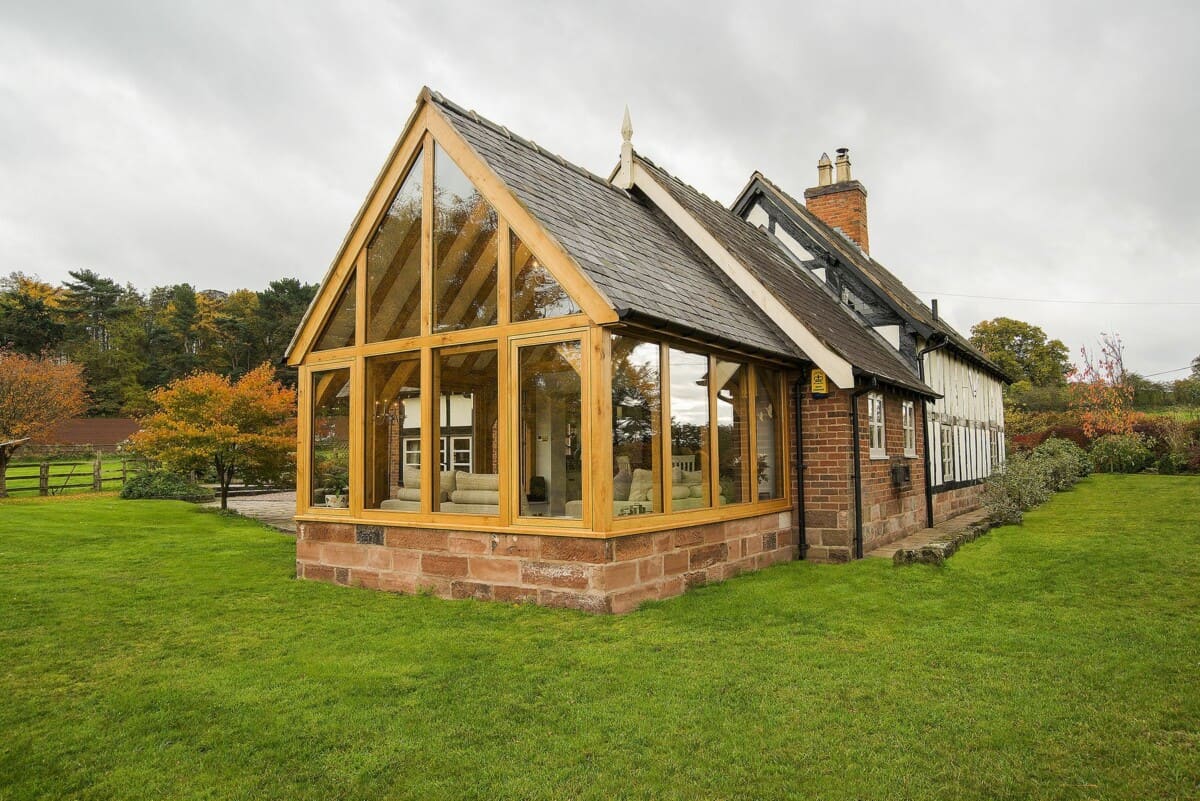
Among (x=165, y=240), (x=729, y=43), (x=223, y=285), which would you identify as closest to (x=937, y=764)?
(x=729, y=43)

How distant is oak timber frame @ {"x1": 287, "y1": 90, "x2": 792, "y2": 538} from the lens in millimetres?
7023

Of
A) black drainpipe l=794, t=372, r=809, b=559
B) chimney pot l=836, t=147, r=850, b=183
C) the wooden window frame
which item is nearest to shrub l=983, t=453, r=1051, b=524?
black drainpipe l=794, t=372, r=809, b=559

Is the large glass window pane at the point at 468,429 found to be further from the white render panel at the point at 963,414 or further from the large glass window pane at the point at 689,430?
the white render panel at the point at 963,414

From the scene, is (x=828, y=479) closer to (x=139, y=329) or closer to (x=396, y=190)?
(x=396, y=190)

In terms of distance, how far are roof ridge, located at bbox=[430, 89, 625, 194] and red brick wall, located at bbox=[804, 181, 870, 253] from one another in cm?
733

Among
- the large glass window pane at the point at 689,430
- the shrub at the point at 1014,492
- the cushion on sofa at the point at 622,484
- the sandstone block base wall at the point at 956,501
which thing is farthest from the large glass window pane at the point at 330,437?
the shrub at the point at 1014,492

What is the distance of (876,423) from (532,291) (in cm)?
646

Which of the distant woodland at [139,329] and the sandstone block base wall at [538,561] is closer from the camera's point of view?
the sandstone block base wall at [538,561]

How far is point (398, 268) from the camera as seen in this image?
341 inches

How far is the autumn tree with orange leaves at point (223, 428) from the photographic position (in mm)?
18547

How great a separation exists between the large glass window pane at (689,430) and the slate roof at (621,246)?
1.57ft

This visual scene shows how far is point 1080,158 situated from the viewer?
18.2m

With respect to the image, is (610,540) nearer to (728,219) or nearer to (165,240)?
(728,219)

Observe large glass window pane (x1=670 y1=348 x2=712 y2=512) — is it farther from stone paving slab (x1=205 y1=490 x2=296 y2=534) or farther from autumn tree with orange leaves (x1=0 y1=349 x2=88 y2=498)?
autumn tree with orange leaves (x1=0 y1=349 x2=88 y2=498)
